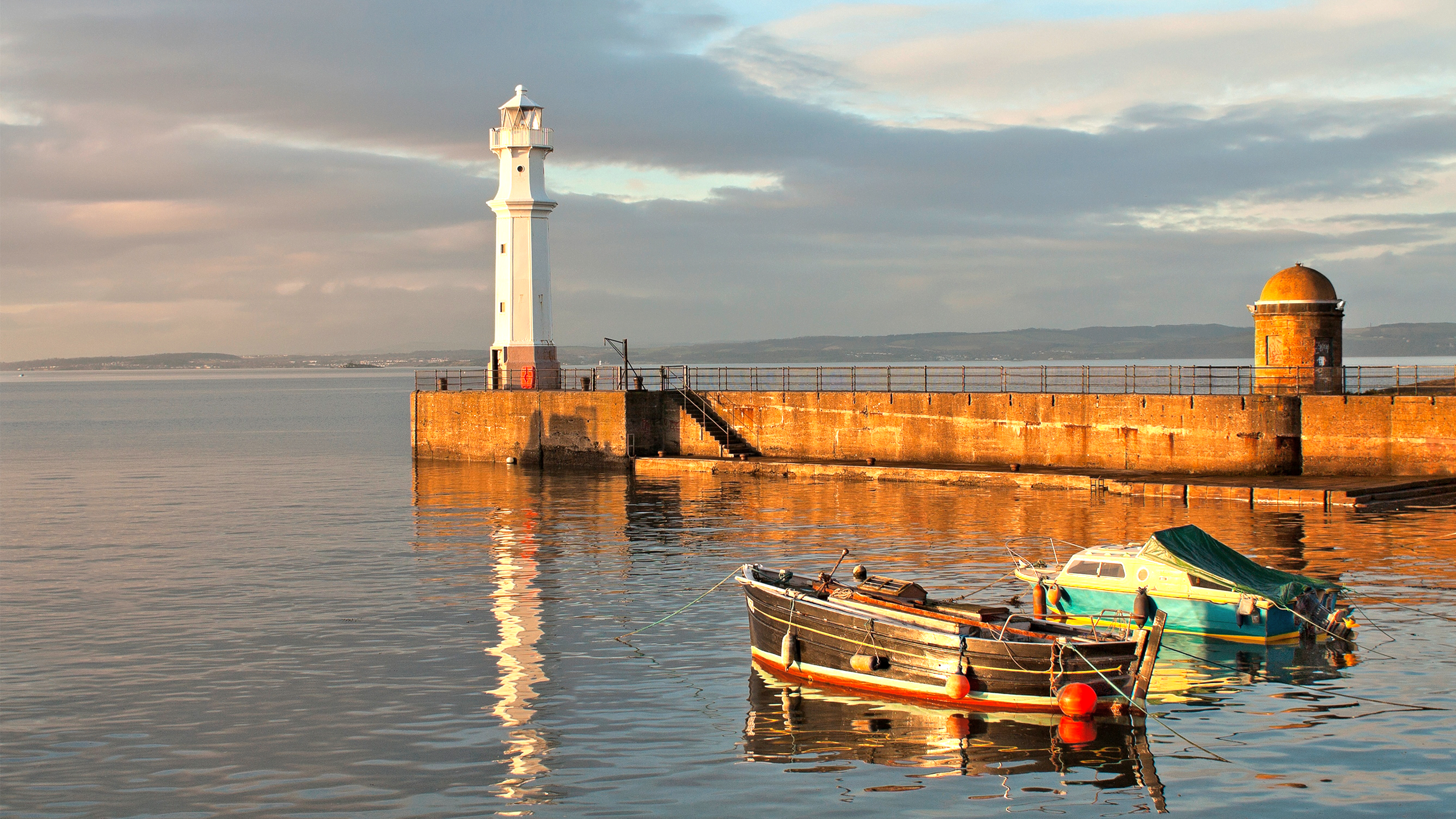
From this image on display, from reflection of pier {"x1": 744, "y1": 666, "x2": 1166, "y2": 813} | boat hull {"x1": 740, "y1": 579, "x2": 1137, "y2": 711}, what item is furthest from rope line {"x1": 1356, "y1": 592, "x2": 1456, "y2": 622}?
reflection of pier {"x1": 744, "y1": 666, "x2": 1166, "y2": 813}

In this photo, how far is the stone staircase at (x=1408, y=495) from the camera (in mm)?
31188

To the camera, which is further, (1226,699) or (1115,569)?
(1115,569)

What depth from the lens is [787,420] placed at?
148 feet

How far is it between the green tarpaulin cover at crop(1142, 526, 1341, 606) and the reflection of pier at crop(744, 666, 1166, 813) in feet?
15.8

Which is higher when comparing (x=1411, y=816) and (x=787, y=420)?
(x=787, y=420)


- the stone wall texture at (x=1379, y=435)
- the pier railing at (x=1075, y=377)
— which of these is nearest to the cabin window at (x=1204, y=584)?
the pier railing at (x=1075, y=377)

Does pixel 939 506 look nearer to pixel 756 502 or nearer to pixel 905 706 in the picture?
pixel 756 502

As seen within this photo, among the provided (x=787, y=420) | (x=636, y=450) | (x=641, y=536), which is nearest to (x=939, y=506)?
(x=641, y=536)

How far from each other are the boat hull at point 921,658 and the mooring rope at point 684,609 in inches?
80.7

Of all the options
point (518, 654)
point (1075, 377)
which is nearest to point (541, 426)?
point (1075, 377)

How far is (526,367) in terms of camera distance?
49281 mm

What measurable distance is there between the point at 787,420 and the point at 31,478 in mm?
29811

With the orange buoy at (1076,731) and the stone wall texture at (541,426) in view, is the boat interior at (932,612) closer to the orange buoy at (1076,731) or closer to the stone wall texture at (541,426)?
the orange buoy at (1076,731)

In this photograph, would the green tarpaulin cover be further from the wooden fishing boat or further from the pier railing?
the pier railing
